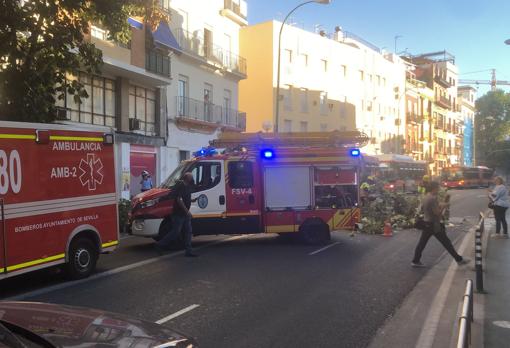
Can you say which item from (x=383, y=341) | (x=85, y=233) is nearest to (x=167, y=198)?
(x=85, y=233)

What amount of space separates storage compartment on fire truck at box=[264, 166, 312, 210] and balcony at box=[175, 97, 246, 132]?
14.9m

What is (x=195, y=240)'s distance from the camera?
44.7 ft

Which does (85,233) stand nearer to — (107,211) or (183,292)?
(107,211)

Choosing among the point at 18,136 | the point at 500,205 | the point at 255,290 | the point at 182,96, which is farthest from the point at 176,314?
the point at 182,96

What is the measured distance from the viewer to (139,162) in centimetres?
2428

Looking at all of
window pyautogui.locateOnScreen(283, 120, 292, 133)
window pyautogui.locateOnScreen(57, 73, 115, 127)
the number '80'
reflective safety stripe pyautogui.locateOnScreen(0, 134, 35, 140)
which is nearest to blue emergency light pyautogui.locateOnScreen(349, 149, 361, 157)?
reflective safety stripe pyautogui.locateOnScreen(0, 134, 35, 140)

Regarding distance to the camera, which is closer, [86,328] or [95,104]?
[86,328]

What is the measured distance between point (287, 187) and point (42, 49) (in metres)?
6.21

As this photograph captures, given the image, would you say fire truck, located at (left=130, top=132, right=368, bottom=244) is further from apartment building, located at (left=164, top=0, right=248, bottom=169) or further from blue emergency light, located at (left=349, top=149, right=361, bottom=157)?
apartment building, located at (left=164, top=0, right=248, bottom=169)

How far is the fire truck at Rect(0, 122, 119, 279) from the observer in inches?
287

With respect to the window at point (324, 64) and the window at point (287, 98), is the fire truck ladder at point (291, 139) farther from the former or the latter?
the window at point (324, 64)

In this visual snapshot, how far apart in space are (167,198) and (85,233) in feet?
10.1

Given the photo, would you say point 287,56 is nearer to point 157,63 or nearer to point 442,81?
point 157,63

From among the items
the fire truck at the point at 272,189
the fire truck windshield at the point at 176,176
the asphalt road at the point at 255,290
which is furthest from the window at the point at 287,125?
the asphalt road at the point at 255,290
